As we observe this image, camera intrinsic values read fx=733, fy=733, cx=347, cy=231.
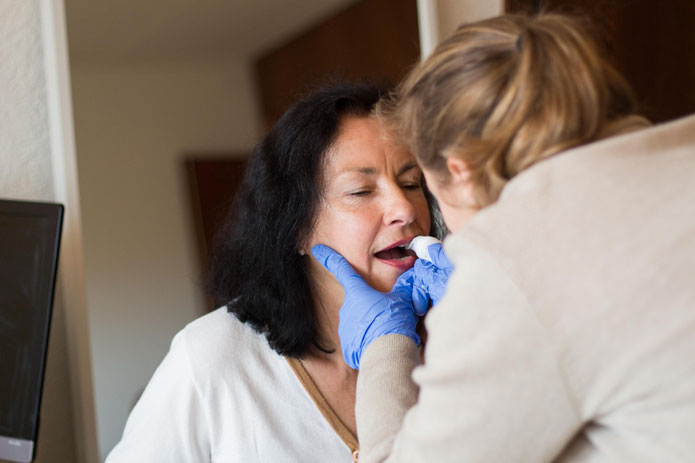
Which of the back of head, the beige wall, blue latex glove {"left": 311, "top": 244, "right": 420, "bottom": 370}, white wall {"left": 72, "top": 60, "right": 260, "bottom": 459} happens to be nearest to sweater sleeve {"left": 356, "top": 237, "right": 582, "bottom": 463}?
the back of head

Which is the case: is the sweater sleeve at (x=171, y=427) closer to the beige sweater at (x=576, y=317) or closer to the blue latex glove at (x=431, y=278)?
the blue latex glove at (x=431, y=278)

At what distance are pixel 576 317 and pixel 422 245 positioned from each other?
624 millimetres

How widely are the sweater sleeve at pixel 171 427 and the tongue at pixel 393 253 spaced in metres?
0.38

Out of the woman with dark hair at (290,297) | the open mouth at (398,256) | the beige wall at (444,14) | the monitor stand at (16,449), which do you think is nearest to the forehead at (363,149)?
the woman with dark hair at (290,297)

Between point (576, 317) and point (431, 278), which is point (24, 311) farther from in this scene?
point (576, 317)

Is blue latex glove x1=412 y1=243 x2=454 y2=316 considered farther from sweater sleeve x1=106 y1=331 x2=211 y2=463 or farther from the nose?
sweater sleeve x1=106 y1=331 x2=211 y2=463

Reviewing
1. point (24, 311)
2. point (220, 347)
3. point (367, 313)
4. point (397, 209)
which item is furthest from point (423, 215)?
point (24, 311)

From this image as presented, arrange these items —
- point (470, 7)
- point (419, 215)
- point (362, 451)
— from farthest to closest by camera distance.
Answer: point (470, 7) < point (419, 215) < point (362, 451)

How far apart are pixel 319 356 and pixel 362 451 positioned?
0.51 metres

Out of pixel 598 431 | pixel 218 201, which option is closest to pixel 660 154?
pixel 598 431

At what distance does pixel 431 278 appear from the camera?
117 cm

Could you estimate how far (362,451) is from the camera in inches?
32.5

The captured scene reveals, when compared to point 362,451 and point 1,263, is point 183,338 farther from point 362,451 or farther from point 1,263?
point 362,451

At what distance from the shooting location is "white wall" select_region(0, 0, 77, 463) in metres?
1.33
